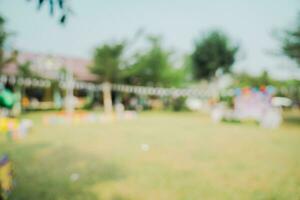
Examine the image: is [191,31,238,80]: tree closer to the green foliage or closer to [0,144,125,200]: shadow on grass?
the green foliage

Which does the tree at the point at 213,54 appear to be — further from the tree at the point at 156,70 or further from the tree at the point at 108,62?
the tree at the point at 108,62

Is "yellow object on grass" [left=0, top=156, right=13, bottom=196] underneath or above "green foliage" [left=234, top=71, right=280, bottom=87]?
underneath

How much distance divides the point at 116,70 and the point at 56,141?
50.9 ft

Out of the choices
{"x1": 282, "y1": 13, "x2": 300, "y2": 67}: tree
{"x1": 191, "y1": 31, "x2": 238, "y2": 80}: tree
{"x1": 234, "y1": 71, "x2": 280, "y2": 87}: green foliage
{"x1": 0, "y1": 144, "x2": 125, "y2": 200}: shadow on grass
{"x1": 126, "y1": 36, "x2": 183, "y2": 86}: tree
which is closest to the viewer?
{"x1": 0, "y1": 144, "x2": 125, "y2": 200}: shadow on grass

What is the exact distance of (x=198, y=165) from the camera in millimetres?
5711

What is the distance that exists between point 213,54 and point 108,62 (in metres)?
14.3

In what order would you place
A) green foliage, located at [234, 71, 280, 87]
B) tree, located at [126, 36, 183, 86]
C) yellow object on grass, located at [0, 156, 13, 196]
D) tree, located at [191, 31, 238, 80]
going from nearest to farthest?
yellow object on grass, located at [0, 156, 13, 196] < tree, located at [126, 36, 183, 86] < tree, located at [191, 31, 238, 80] < green foliage, located at [234, 71, 280, 87]

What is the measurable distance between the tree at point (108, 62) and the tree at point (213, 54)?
1240 centimetres

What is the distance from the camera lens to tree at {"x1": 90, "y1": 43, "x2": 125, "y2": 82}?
76.1 feet

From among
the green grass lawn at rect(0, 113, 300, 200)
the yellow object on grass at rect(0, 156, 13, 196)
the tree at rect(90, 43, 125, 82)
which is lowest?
the green grass lawn at rect(0, 113, 300, 200)

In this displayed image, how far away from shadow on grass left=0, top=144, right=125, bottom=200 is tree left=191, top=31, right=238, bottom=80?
27052mm

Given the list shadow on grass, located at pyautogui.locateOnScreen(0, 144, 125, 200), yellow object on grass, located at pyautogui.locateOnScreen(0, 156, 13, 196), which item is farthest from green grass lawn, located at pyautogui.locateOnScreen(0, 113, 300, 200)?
yellow object on grass, located at pyautogui.locateOnScreen(0, 156, 13, 196)

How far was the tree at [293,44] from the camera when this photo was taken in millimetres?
15757

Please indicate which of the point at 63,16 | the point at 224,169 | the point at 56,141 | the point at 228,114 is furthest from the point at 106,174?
the point at 228,114
